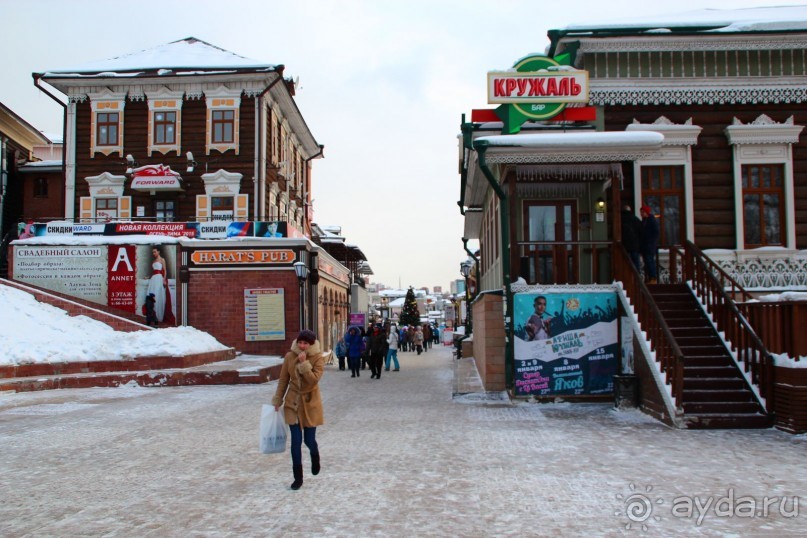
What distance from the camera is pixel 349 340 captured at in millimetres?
21594

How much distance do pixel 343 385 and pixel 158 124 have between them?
56.6 ft

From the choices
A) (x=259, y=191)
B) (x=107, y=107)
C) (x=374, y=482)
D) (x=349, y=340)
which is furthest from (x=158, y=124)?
(x=374, y=482)

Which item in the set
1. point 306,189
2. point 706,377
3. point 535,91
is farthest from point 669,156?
point 306,189

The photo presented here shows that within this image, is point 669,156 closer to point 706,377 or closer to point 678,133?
point 678,133

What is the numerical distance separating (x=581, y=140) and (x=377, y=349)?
33.5 ft

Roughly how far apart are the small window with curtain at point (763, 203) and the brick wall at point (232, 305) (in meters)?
14.7

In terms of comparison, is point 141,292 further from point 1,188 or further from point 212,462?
point 212,462

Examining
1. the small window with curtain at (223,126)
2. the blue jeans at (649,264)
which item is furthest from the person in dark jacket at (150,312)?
the blue jeans at (649,264)

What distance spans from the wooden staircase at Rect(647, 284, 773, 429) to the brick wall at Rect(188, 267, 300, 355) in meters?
15.0

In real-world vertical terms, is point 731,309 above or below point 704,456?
above

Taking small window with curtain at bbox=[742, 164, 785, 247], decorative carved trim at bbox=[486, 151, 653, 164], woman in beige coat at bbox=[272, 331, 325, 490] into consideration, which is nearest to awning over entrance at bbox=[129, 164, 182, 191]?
decorative carved trim at bbox=[486, 151, 653, 164]

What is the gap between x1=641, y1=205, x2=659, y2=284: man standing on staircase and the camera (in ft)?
44.7

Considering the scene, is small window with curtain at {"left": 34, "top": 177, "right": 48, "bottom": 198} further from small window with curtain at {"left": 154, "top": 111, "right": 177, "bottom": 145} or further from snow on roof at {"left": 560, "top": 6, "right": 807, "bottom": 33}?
snow on roof at {"left": 560, "top": 6, "right": 807, "bottom": 33}

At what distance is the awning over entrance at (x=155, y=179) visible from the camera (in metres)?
29.1
